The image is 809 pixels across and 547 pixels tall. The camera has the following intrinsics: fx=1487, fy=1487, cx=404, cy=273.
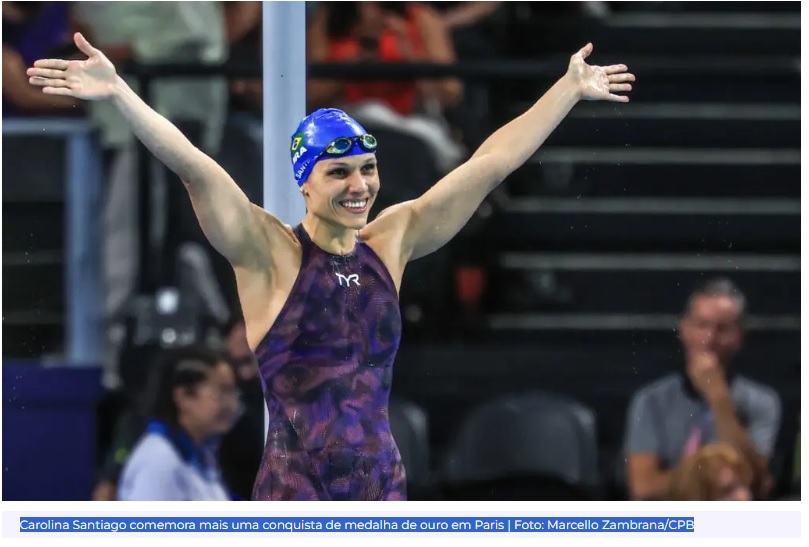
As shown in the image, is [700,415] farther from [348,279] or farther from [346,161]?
[346,161]

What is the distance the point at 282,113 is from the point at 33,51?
1.68 meters

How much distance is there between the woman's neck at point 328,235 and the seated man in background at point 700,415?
5.16ft

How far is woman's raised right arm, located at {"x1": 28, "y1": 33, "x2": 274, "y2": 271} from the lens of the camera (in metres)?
3.14

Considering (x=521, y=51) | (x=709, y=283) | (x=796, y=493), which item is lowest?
(x=796, y=493)

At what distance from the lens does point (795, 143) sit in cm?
550

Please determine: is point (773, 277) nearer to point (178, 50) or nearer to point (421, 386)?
point (421, 386)

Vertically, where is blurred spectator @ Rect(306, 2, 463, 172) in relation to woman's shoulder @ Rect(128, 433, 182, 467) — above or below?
above

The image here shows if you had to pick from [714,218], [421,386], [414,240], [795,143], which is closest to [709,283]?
[714,218]

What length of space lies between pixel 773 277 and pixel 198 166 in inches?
109

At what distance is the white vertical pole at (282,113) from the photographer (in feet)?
11.6

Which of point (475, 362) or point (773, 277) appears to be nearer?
point (475, 362)

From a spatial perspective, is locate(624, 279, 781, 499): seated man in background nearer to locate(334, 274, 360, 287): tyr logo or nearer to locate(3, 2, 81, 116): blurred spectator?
locate(334, 274, 360, 287): tyr logo

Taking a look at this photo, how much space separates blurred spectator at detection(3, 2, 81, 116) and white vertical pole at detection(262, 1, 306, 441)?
5.06 ft

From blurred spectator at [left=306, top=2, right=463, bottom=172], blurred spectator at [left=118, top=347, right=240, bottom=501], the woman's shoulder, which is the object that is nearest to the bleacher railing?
blurred spectator at [left=118, top=347, right=240, bottom=501]
